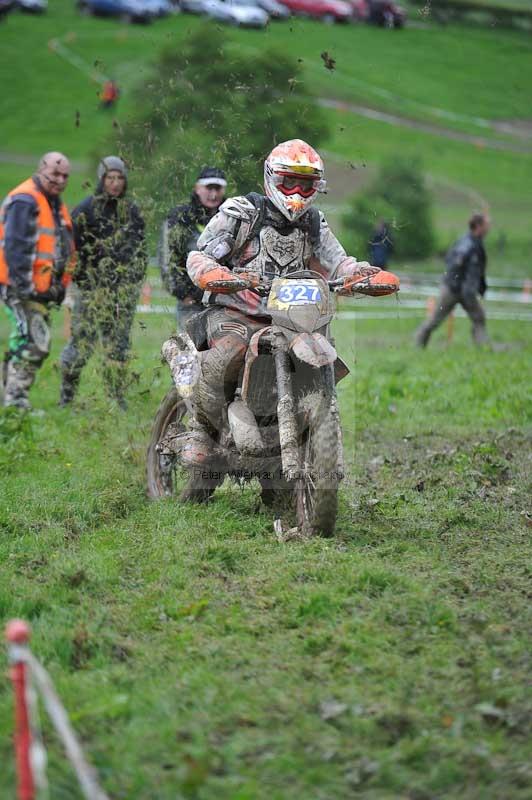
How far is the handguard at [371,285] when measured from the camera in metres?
6.89

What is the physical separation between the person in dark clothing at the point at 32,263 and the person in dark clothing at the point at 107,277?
209 mm

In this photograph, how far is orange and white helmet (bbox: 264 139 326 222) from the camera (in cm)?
693

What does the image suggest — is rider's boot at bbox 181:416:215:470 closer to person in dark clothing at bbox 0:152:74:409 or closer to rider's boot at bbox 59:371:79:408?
person in dark clothing at bbox 0:152:74:409

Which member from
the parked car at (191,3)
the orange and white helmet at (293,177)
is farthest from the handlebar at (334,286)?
the parked car at (191,3)

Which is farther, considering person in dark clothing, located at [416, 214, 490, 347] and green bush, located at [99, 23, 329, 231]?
person in dark clothing, located at [416, 214, 490, 347]

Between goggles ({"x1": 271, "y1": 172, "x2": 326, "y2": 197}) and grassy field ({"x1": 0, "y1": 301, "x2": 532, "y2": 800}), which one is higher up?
goggles ({"x1": 271, "y1": 172, "x2": 326, "y2": 197})

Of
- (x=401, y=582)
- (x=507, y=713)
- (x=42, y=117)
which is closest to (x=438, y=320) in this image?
(x=401, y=582)

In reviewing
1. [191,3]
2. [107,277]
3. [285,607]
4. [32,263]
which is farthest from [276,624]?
[191,3]

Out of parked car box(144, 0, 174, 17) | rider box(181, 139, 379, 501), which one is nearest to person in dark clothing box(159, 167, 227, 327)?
rider box(181, 139, 379, 501)

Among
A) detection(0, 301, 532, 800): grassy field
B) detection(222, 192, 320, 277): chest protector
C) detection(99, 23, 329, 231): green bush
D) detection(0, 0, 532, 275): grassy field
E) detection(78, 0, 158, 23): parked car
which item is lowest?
detection(0, 301, 532, 800): grassy field

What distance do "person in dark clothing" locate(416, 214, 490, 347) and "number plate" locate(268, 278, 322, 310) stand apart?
32.7 ft

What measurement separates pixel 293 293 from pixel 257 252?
73 centimetres

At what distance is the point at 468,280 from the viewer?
1672 cm

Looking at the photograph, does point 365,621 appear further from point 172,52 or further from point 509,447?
point 172,52
